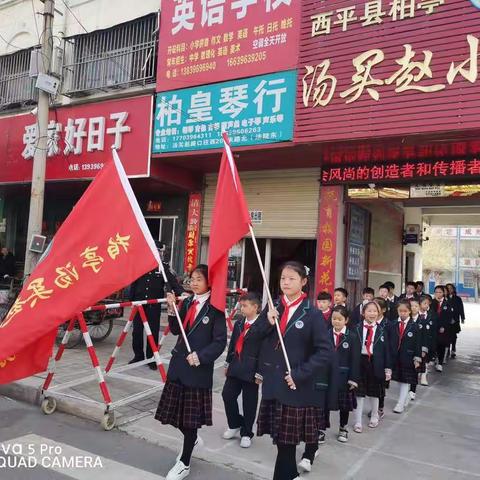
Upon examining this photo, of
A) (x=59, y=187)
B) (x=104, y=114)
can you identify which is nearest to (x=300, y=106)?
(x=104, y=114)

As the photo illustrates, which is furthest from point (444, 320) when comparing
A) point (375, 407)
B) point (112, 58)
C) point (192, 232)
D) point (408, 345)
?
point (112, 58)

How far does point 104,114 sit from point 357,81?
6.21m

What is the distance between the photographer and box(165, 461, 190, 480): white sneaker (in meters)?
3.60

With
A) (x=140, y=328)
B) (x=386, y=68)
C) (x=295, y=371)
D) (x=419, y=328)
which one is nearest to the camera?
(x=295, y=371)

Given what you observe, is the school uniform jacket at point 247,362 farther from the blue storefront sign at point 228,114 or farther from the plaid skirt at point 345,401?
the blue storefront sign at point 228,114

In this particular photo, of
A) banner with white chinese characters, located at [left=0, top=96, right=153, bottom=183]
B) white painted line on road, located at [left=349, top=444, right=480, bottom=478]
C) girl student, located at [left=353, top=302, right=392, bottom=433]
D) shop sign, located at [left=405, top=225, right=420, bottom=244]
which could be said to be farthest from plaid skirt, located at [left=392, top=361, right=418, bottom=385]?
shop sign, located at [left=405, top=225, right=420, bottom=244]

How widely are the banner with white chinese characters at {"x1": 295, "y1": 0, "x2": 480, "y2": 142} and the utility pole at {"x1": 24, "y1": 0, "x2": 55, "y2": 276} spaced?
16.4ft

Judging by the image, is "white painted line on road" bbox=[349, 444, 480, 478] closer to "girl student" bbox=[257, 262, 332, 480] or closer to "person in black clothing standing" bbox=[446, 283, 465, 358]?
"girl student" bbox=[257, 262, 332, 480]

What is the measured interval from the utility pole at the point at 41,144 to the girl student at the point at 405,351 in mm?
7048

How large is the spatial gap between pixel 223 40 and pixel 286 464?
888cm

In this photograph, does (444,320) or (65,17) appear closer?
(444,320)

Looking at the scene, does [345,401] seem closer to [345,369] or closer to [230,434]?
[345,369]

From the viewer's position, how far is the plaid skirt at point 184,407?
367 centimetres

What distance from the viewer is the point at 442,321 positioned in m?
9.34
